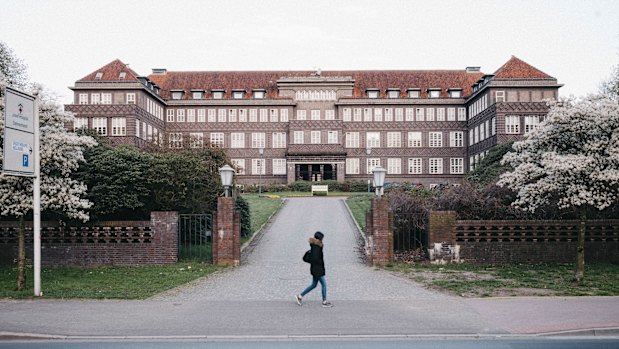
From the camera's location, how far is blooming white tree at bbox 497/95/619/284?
45.1 feet

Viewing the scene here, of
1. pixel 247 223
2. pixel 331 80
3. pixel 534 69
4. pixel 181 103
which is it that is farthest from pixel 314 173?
pixel 247 223

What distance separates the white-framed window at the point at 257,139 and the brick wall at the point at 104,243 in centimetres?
4861

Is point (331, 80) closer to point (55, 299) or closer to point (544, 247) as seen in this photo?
point (544, 247)

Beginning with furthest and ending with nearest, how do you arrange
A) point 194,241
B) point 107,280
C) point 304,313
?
point 194,241 < point 107,280 < point 304,313

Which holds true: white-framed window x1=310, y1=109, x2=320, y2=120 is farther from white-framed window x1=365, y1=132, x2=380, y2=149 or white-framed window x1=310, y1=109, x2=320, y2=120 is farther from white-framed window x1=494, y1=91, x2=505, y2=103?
white-framed window x1=494, y1=91, x2=505, y2=103

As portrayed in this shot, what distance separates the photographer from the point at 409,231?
1903cm

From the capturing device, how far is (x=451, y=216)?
58.5 feet

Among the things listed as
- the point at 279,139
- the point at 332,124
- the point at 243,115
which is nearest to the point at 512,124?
the point at 332,124

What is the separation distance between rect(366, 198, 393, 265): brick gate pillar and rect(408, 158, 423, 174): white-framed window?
48.9m

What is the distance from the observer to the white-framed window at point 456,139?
65.8 meters

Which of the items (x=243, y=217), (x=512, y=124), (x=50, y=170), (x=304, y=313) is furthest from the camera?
(x=512, y=124)

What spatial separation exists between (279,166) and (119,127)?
62.6 feet

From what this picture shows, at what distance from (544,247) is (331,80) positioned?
49.9 meters

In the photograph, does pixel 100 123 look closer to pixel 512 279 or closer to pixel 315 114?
pixel 315 114
